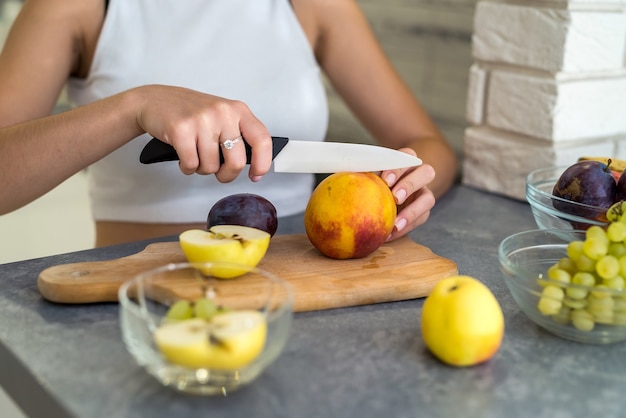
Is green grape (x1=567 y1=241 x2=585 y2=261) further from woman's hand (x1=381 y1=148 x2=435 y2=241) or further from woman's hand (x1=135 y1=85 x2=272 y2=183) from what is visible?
woman's hand (x1=135 y1=85 x2=272 y2=183)

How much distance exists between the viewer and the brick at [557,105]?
124 cm

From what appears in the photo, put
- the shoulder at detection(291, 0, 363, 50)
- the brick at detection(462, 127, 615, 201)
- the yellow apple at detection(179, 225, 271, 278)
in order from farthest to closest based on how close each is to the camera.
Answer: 1. the shoulder at detection(291, 0, 363, 50)
2. the brick at detection(462, 127, 615, 201)
3. the yellow apple at detection(179, 225, 271, 278)

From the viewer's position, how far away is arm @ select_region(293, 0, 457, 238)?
1.38 metres

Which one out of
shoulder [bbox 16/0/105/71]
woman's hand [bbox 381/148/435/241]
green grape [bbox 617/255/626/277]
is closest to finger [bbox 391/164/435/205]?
woman's hand [bbox 381/148/435/241]

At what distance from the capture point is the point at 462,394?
65cm

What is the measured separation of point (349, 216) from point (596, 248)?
11.4 inches

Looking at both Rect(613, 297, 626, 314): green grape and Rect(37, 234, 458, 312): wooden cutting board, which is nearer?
Rect(613, 297, 626, 314): green grape

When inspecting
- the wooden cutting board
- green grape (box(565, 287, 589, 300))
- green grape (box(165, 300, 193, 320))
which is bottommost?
the wooden cutting board

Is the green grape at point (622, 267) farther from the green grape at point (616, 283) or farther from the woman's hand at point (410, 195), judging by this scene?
the woman's hand at point (410, 195)

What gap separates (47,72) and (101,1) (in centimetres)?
16

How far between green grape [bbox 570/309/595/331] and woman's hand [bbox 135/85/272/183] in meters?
0.40

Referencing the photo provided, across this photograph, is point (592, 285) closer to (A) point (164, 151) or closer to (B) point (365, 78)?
(A) point (164, 151)

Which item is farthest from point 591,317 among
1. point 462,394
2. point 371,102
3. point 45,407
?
point 371,102

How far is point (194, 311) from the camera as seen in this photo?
64 centimetres
